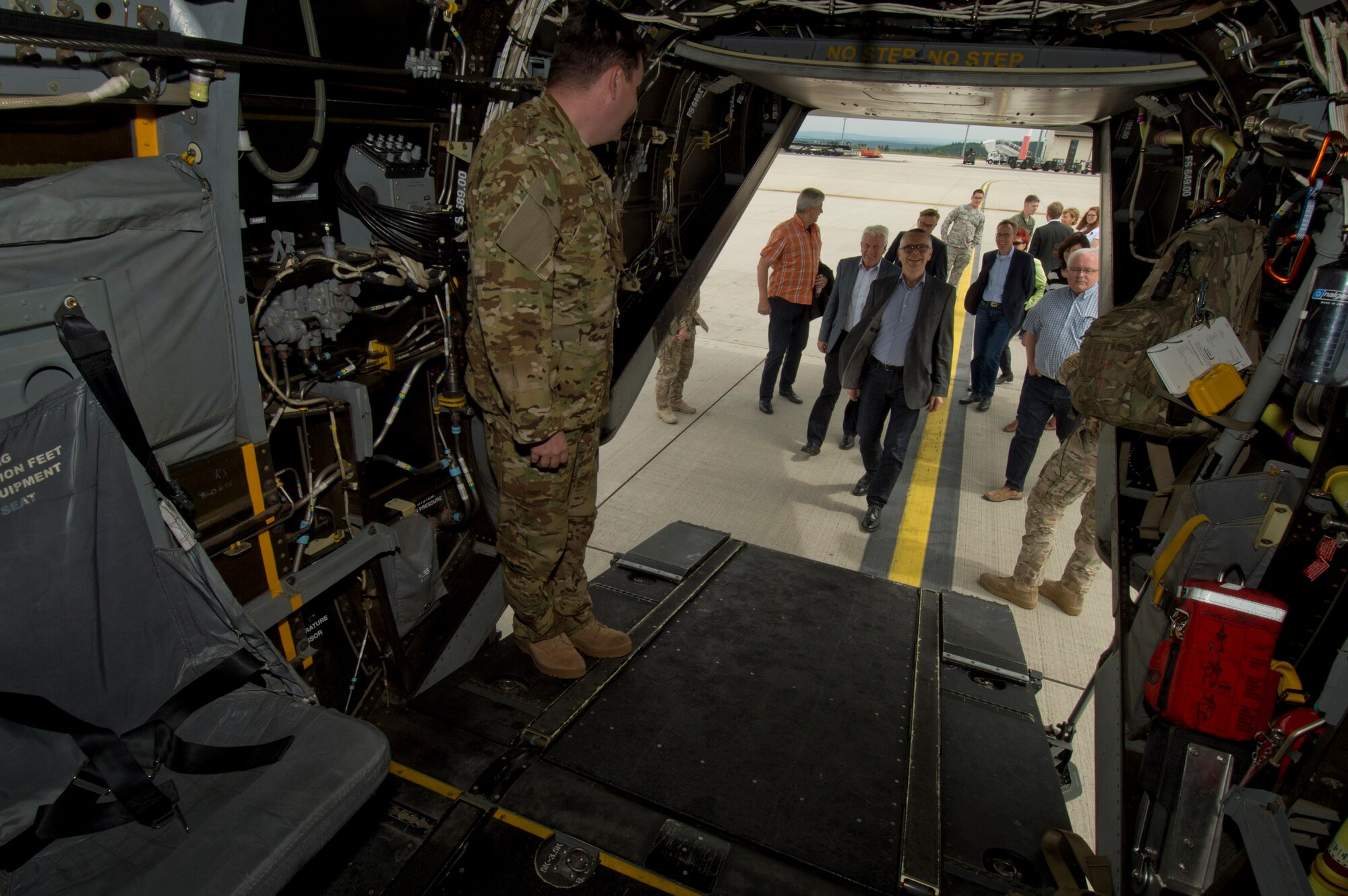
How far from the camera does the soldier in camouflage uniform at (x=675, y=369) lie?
6.25 m

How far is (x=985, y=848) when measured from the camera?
1989 mm

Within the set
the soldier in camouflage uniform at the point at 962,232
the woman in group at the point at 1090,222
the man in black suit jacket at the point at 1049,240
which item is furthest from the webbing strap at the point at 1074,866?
the soldier in camouflage uniform at the point at 962,232

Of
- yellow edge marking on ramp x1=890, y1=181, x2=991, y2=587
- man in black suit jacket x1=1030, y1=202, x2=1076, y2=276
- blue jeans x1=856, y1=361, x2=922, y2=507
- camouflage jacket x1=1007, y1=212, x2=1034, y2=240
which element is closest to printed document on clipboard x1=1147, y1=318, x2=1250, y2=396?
yellow edge marking on ramp x1=890, y1=181, x2=991, y2=587

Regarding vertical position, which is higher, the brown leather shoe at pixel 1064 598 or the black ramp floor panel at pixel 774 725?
the black ramp floor panel at pixel 774 725

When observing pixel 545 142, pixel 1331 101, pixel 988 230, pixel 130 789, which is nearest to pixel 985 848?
pixel 130 789

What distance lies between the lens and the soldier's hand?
223 cm

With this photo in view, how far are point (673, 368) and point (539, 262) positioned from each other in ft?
14.4

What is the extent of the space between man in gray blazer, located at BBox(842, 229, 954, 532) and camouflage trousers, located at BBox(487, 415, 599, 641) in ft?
8.82

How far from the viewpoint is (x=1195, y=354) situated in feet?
7.81

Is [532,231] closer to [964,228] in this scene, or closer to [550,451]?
[550,451]

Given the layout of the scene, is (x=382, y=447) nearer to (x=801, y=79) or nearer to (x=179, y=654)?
(x=179, y=654)

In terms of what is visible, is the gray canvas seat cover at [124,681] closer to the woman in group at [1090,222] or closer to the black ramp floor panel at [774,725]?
the black ramp floor panel at [774,725]

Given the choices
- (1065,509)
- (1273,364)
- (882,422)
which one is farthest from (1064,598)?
(1273,364)

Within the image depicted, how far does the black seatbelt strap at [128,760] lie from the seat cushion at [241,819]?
30mm
